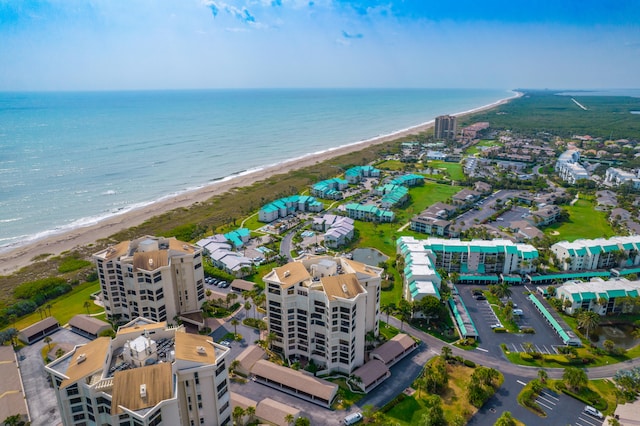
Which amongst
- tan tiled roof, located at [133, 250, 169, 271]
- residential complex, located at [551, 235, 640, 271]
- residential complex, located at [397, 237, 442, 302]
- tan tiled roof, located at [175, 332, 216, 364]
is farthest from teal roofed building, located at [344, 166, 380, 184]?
tan tiled roof, located at [175, 332, 216, 364]

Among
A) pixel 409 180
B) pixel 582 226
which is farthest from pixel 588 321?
pixel 409 180

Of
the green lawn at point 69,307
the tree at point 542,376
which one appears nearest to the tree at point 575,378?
the tree at point 542,376

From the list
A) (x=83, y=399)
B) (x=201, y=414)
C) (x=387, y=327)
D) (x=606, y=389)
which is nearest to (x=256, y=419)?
(x=201, y=414)

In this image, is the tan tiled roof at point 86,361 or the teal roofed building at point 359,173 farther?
the teal roofed building at point 359,173

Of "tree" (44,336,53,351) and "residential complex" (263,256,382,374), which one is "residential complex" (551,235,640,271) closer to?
"residential complex" (263,256,382,374)

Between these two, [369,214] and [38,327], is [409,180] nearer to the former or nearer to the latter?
[369,214]

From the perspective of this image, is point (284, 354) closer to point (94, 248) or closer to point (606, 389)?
point (606, 389)

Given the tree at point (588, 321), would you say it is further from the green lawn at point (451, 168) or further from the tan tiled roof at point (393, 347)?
the green lawn at point (451, 168)
